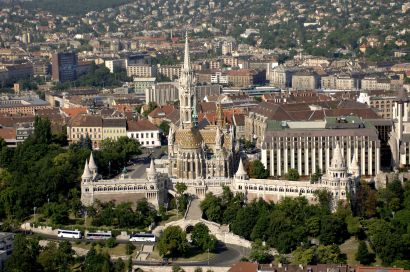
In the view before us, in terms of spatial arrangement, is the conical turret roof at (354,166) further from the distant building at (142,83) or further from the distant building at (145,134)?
the distant building at (142,83)

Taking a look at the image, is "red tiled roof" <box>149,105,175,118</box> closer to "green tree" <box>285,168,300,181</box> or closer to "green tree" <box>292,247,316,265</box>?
"green tree" <box>285,168,300,181</box>

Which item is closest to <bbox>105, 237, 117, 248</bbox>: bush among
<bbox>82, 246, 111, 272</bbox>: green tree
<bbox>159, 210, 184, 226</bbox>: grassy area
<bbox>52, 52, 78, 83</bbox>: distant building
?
<bbox>82, 246, 111, 272</bbox>: green tree

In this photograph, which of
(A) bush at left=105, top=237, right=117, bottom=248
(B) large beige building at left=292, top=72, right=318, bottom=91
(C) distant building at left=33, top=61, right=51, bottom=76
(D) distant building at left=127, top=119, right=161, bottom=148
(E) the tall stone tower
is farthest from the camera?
(C) distant building at left=33, top=61, right=51, bottom=76

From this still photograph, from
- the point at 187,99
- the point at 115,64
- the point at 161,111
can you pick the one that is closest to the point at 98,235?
the point at 187,99

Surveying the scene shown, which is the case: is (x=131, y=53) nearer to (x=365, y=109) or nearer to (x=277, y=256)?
(x=365, y=109)

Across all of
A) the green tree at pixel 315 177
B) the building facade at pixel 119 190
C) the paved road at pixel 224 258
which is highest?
the green tree at pixel 315 177

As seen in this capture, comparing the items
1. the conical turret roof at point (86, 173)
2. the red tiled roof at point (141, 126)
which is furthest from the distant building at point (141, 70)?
the conical turret roof at point (86, 173)

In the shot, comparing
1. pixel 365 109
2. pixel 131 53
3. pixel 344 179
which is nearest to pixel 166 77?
pixel 131 53
